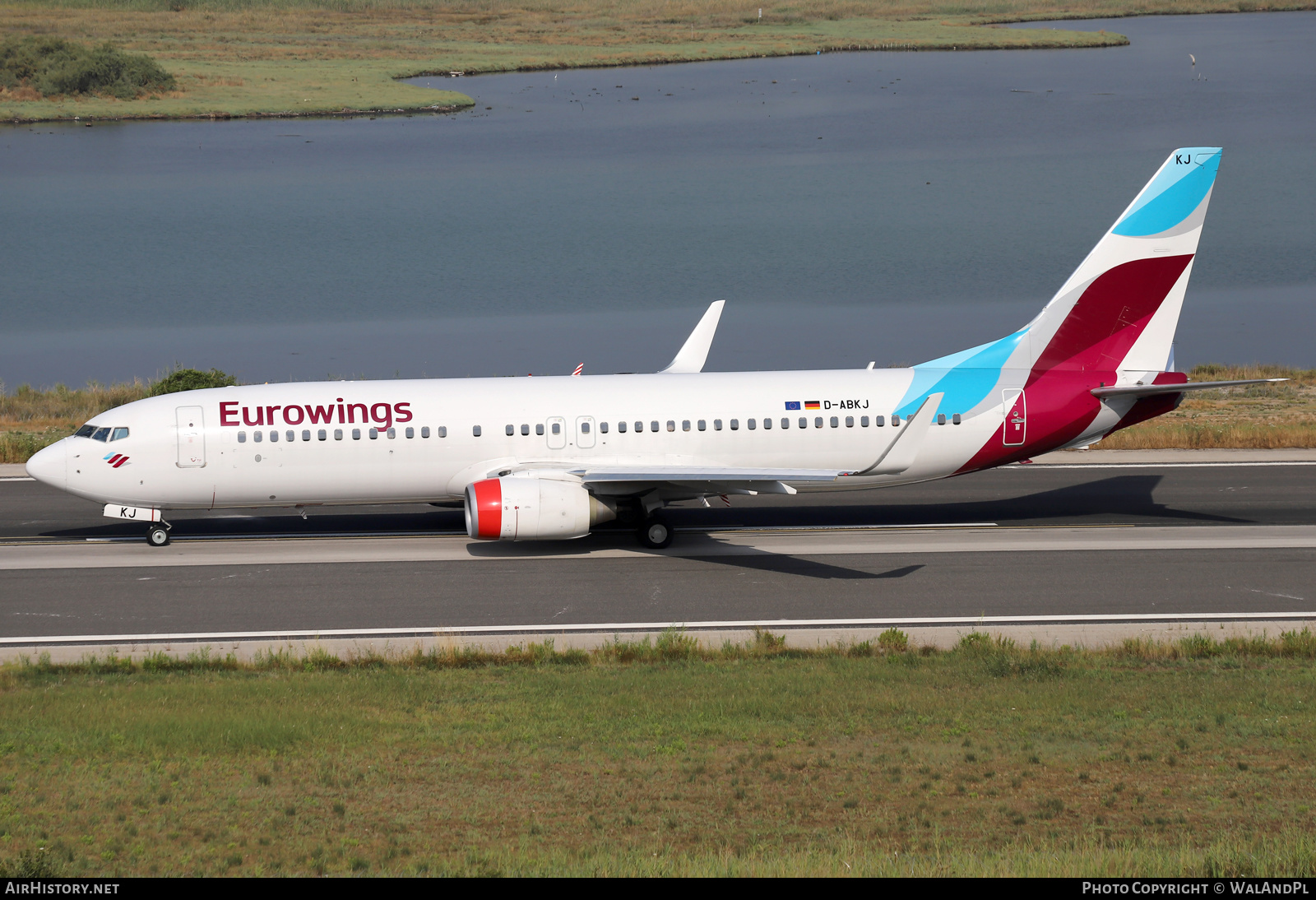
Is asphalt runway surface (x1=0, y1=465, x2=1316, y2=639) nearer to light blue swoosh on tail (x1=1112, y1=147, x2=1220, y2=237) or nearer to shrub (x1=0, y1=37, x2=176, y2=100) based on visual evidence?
light blue swoosh on tail (x1=1112, y1=147, x2=1220, y2=237)

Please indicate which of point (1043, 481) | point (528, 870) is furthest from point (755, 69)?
point (528, 870)

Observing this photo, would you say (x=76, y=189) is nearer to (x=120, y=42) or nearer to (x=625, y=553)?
(x=120, y=42)

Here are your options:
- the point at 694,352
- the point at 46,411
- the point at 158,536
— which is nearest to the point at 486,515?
the point at 158,536

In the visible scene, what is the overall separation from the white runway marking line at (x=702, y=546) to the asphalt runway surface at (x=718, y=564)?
8 cm

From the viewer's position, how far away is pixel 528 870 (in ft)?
43.4

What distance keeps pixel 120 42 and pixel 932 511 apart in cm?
13441

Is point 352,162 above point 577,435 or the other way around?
above

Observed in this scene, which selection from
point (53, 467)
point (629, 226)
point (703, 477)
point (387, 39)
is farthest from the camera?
point (387, 39)

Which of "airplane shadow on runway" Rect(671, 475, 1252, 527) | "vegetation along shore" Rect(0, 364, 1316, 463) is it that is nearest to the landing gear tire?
"airplane shadow on runway" Rect(671, 475, 1252, 527)

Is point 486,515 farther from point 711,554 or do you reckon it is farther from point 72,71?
point 72,71

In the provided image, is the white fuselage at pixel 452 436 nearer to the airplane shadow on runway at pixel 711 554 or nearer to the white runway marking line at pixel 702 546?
the white runway marking line at pixel 702 546

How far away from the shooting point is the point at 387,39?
162125 millimetres

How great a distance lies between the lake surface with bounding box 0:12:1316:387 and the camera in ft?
222

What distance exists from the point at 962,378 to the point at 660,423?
7449 mm
